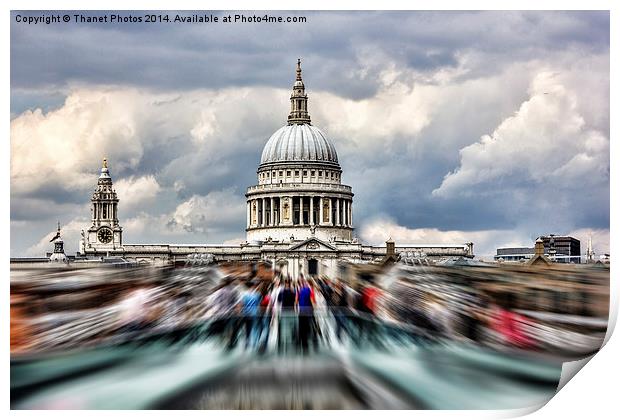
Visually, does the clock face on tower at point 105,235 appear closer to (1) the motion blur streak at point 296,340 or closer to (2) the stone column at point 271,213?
(2) the stone column at point 271,213

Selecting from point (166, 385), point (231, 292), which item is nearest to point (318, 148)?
point (231, 292)

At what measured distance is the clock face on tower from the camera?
413ft

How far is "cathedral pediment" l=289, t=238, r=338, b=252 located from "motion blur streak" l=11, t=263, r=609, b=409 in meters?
85.1

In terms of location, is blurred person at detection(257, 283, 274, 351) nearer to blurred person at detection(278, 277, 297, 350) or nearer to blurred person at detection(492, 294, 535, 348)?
blurred person at detection(278, 277, 297, 350)

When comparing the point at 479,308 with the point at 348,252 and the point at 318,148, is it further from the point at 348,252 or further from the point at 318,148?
the point at 318,148

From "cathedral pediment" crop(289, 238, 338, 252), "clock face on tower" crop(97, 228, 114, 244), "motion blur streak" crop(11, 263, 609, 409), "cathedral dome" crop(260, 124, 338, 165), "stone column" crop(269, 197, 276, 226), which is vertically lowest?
"motion blur streak" crop(11, 263, 609, 409)

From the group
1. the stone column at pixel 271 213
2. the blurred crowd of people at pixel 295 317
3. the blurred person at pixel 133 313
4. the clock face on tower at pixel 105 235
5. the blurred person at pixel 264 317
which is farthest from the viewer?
the stone column at pixel 271 213

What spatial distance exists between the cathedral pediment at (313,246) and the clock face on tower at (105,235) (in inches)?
747

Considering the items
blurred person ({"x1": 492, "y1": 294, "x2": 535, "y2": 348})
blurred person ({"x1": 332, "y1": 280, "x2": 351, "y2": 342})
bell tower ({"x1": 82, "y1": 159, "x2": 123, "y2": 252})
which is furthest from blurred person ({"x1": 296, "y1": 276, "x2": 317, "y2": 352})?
bell tower ({"x1": 82, "y1": 159, "x2": 123, "y2": 252})

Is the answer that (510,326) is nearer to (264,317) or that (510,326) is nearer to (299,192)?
(264,317)

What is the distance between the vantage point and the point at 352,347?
38688 mm

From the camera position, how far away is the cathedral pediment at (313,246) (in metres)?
130

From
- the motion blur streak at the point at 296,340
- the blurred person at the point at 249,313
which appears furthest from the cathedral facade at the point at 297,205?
the motion blur streak at the point at 296,340
